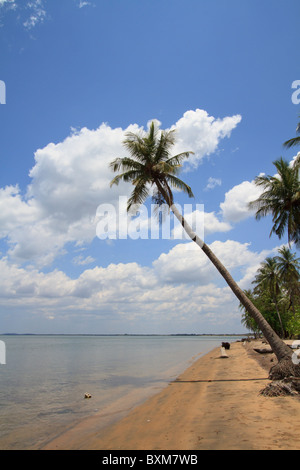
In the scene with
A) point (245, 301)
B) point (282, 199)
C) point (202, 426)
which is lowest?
point (202, 426)

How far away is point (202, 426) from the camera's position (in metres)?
6.97

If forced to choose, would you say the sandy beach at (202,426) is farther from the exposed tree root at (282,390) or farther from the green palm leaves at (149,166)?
the green palm leaves at (149,166)

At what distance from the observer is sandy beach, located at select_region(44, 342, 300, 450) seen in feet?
18.9

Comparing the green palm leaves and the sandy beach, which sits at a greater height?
the green palm leaves

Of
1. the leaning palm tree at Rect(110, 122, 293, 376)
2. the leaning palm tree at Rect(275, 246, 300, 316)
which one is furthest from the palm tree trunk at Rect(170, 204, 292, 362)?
the leaning palm tree at Rect(275, 246, 300, 316)

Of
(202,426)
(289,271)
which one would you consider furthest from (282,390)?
(289,271)

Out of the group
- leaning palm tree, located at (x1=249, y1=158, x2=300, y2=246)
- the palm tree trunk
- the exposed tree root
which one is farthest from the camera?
leaning palm tree, located at (x1=249, y1=158, x2=300, y2=246)

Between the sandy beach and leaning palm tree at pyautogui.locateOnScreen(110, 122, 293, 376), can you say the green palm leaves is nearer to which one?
leaning palm tree at pyautogui.locateOnScreen(110, 122, 293, 376)

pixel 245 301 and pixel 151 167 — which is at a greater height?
pixel 151 167

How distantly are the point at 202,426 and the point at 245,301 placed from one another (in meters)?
7.59

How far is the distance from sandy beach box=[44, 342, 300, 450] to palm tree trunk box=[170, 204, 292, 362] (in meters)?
2.33

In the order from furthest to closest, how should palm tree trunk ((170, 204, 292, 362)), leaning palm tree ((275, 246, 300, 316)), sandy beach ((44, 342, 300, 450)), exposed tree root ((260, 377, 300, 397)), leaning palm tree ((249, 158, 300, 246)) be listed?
1. leaning palm tree ((275, 246, 300, 316))
2. leaning palm tree ((249, 158, 300, 246))
3. palm tree trunk ((170, 204, 292, 362))
4. exposed tree root ((260, 377, 300, 397))
5. sandy beach ((44, 342, 300, 450))

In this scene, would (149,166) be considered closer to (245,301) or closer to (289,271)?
(245,301)

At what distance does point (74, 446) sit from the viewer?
6980 mm
